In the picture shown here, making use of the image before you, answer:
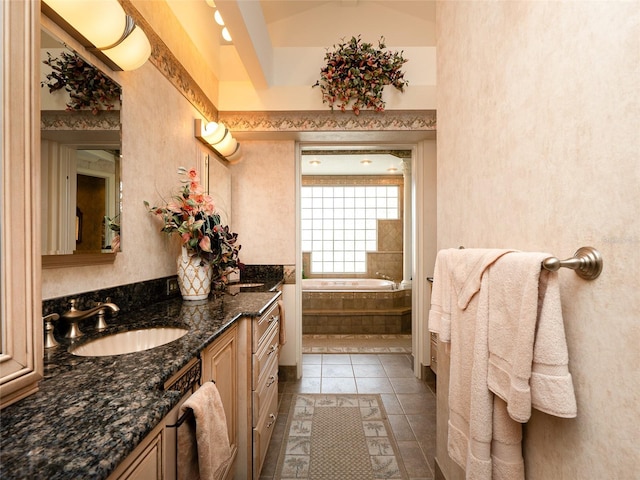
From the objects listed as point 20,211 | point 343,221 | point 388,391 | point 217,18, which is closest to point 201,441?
point 20,211

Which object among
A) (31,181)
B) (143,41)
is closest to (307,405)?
(31,181)

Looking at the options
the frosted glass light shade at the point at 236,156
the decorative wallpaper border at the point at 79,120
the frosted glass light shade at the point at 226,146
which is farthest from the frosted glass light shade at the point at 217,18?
the decorative wallpaper border at the point at 79,120

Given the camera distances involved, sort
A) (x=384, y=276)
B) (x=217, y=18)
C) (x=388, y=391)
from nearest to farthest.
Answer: (x=217, y=18), (x=388, y=391), (x=384, y=276)

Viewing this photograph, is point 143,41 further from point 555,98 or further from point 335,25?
point 335,25

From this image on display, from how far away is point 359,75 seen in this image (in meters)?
2.61

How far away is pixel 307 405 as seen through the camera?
256 cm

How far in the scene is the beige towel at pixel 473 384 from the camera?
0.87 metres

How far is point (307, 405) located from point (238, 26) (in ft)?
9.23

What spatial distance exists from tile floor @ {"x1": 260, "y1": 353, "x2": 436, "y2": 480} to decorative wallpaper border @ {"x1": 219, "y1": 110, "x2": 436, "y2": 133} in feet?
7.98

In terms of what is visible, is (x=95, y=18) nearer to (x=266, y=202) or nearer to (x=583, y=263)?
(x=583, y=263)

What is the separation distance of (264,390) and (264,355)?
0.21m

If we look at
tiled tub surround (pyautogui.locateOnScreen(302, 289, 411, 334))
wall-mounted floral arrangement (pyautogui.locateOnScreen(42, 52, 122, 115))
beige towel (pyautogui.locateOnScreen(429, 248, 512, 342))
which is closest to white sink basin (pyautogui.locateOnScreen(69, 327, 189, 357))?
wall-mounted floral arrangement (pyautogui.locateOnScreen(42, 52, 122, 115))

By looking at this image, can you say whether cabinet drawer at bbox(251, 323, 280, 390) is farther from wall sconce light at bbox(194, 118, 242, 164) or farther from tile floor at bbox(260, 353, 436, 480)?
wall sconce light at bbox(194, 118, 242, 164)

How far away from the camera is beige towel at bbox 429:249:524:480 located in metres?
0.87
